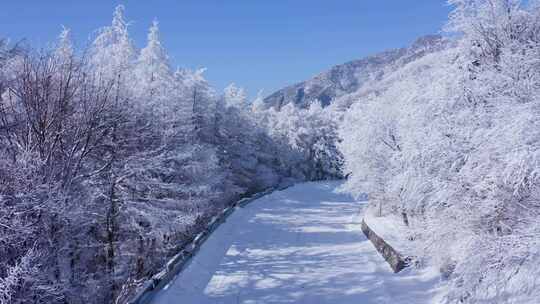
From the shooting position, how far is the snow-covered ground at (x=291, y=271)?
10867 millimetres

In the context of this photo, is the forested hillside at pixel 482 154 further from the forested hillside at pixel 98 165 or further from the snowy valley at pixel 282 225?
the forested hillside at pixel 98 165

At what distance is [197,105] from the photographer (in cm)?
2830

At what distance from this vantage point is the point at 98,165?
511 inches

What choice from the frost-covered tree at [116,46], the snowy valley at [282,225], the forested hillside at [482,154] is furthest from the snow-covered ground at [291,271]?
the frost-covered tree at [116,46]

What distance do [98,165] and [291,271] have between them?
297 inches

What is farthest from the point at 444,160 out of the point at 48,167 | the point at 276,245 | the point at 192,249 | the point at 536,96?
the point at 276,245

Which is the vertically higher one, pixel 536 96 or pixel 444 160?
pixel 536 96

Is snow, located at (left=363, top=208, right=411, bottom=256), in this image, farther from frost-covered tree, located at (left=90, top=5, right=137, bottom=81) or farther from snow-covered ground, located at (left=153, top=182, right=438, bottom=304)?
frost-covered tree, located at (left=90, top=5, right=137, bottom=81)

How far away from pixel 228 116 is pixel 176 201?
1897 centimetres

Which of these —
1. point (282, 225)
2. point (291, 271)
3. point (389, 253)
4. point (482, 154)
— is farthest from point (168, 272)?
point (282, 225)

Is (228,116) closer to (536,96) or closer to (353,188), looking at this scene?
(353,188)

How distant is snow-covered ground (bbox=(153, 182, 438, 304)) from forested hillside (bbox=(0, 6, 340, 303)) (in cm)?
190

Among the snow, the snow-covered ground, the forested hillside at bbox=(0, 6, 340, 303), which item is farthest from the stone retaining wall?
the forested hillside at bbox=(0, 6, 340, 303)

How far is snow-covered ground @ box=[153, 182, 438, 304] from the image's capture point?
1087cm
